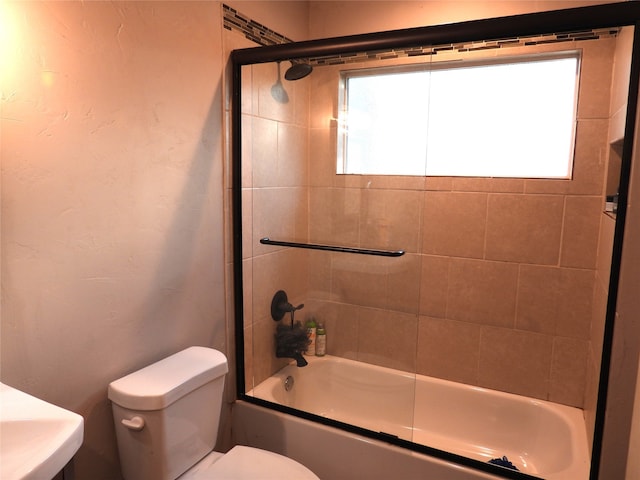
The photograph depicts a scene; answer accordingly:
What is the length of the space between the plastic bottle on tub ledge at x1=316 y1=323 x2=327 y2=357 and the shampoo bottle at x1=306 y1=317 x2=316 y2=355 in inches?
0.6

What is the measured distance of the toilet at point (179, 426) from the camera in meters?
1.41

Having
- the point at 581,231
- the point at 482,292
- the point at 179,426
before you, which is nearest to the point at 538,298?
the point at 482,292

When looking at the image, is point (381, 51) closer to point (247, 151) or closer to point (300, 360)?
point (247, 151)

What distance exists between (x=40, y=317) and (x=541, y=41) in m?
2.23

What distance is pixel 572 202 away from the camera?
2043mm

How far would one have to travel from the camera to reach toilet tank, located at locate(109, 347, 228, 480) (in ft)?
4.62

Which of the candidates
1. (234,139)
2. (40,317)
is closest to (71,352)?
(40,317)

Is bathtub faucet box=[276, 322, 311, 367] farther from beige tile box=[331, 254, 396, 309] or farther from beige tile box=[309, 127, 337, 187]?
beige tile box=[309, 127, 337, 187]

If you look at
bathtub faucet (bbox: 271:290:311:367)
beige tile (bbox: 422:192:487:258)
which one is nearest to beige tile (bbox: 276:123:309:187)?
bathtub faucet (bbox: 271:290:311:367)

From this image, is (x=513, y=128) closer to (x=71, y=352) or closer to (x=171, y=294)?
(x=171, y=294)

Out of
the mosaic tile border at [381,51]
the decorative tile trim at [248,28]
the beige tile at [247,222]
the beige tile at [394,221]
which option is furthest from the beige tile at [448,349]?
the decorative tile trim at [248,28]

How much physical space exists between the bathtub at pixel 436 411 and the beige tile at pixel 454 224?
26.9 inches

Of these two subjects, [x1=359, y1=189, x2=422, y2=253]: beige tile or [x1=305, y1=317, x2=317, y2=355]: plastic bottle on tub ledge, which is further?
[x1=305, y1=317, x2=317, y2=355]: plastic bottle on tub ledge

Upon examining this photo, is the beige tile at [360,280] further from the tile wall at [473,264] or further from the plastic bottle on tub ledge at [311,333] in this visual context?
the plastic bottle on tub ledge at [311,333]
